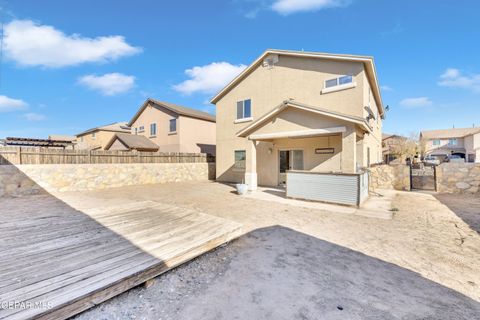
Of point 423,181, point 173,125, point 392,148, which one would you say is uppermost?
point 173,125

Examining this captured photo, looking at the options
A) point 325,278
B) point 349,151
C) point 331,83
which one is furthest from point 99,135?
point 325,278

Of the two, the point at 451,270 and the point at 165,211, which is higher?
the point at 165,211

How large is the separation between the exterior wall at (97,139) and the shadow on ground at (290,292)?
93.6ft

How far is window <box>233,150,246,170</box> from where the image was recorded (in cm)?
1402

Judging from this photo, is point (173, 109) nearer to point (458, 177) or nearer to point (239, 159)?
point (239, 159)

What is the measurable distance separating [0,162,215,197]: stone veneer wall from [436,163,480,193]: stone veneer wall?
1460 cm

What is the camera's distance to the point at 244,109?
45.3 feet

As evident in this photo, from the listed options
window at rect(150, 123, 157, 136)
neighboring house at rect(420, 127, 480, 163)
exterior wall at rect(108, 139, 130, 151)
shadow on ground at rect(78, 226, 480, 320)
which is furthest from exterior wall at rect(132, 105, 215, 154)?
neighboring house at rect(420, 127, 480, 163)

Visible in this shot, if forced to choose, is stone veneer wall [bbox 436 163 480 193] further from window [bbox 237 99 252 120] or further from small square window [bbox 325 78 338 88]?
window [bbox 237 99 252 120]

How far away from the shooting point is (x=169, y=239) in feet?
12.4

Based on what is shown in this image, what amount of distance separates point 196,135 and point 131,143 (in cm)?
570

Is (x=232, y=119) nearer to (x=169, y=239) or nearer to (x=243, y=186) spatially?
(x=243, y=186)

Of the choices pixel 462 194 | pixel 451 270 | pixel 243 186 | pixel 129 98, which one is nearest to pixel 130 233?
pixel 451 270

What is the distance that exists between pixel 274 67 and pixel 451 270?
11784mm
